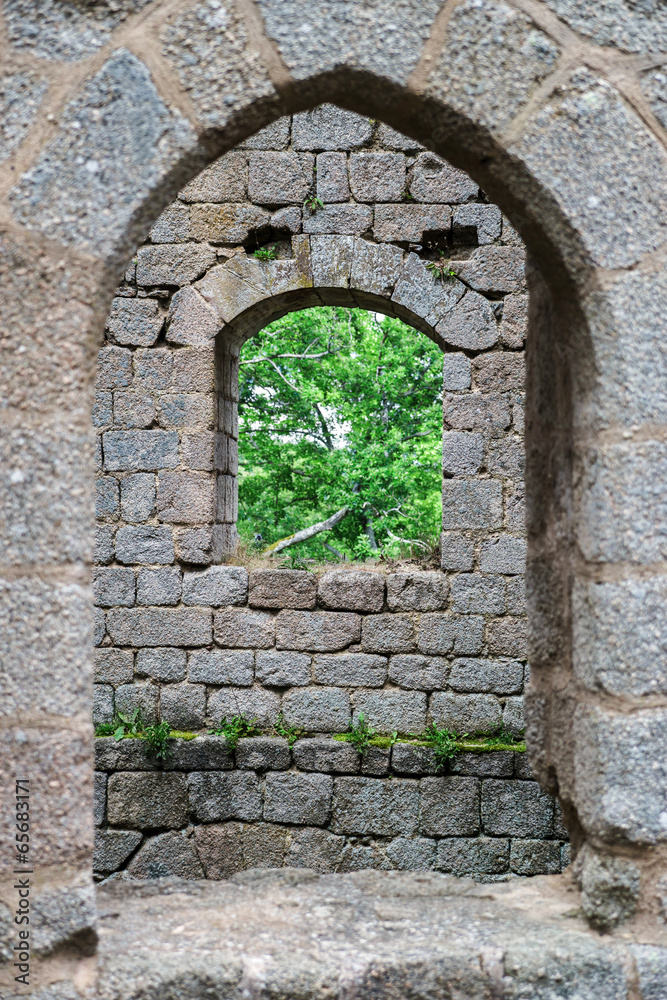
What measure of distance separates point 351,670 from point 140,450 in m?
1.92

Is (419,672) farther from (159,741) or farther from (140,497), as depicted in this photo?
(140,497)

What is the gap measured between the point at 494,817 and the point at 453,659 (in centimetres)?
94

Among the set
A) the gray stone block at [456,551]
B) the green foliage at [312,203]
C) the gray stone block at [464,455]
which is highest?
the green foliage at [312,203]

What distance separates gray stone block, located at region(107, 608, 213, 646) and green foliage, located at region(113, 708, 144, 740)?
1.45 ft

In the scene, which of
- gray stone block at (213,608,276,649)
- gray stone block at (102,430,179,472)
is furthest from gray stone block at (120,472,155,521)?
gray stone block at (213,608,276,649)

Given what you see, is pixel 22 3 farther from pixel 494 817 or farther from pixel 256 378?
pixel 256 378

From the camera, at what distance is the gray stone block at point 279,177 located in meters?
5.15

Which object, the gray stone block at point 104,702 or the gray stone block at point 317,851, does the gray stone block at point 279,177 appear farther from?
the gray stone block at point 317,851

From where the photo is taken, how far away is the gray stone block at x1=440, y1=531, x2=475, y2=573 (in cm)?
496

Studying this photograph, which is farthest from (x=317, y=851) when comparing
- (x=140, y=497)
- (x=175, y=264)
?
(x=175, y=264)

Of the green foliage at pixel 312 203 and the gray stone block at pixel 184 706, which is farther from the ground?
the green foliage at pixel 312 203

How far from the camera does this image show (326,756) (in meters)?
4.88

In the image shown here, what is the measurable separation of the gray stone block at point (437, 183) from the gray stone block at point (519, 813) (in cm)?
362

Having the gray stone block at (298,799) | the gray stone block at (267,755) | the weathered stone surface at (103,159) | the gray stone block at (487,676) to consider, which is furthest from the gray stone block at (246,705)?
the weathered stone surface at (103,159)
